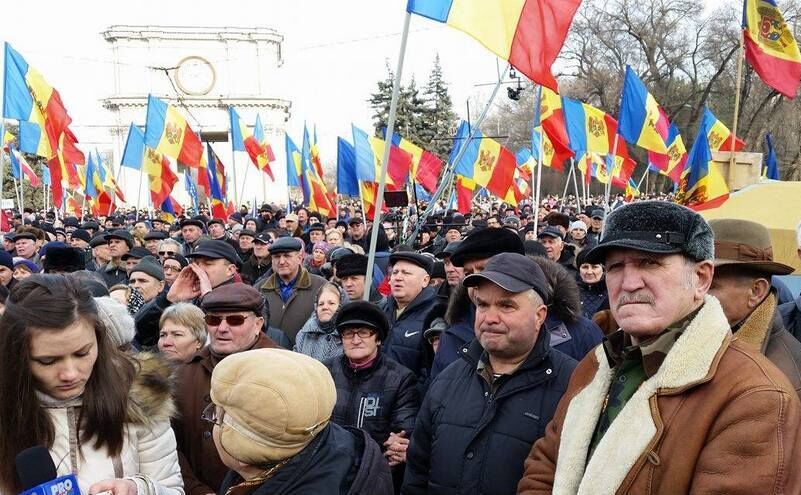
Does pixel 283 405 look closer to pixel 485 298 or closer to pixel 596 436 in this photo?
pixel 596 436

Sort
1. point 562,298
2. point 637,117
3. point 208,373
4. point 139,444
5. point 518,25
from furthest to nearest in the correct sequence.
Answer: point 637,117 < point 518,25 < point 562,298 < point 208,373 < point 139,444

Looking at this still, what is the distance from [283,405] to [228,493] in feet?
1.14

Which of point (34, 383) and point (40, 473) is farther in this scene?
point (34, 383)

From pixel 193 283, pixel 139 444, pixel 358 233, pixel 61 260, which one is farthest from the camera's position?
pixel 358 233

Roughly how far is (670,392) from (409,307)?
343cm

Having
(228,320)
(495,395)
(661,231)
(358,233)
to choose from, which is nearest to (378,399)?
(228,320)

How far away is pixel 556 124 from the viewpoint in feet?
40.2

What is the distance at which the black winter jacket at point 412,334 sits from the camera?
15.9 feet

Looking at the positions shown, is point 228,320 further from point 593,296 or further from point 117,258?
point 117,258

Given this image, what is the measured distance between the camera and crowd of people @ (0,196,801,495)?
1.87 meters

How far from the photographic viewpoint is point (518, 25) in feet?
19.0

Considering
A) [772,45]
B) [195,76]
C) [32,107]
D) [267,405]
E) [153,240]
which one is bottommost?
[153,240]

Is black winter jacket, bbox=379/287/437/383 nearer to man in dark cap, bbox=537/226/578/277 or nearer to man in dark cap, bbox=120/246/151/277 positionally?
man in dark cap, bbox=537/226/578/277

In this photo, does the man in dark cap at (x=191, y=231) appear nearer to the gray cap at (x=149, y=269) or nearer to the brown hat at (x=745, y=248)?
the gray cap at (x=149, y=269)
